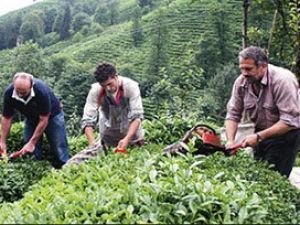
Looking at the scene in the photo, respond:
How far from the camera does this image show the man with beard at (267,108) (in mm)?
4504

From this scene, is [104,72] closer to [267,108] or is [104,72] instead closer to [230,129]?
[230,129]

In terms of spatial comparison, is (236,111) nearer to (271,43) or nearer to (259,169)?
(259,169)

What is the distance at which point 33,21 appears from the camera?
3590 inches

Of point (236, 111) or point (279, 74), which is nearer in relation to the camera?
point (279, 74)

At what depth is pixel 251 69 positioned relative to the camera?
4.48 metres

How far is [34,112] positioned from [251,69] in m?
2.87

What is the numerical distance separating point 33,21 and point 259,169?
9012 centimetres

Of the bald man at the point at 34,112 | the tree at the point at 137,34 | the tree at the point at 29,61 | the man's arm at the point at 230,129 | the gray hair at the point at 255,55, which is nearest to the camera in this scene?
the gray hair at the point at 255,55

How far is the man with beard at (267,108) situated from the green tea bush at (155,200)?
2.87ft

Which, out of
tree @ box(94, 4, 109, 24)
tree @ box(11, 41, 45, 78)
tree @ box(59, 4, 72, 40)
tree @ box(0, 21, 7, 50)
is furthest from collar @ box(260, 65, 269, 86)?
tree @ box(0, 21, 7, 50)

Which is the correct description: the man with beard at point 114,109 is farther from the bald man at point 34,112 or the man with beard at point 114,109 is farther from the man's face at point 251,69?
the man's face at point 251,69

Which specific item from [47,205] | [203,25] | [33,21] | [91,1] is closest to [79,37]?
[33,21]

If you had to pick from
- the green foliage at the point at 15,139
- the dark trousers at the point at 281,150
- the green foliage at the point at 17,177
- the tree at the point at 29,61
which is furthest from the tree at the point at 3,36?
the dark trousers at the point at 281,150

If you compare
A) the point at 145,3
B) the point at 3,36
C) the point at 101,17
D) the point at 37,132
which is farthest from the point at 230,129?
the point at 3,36
